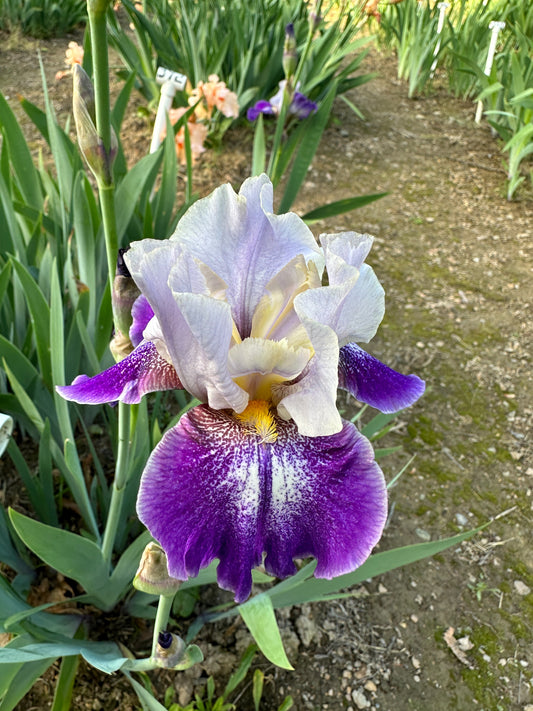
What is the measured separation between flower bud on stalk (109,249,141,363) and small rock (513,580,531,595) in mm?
1416

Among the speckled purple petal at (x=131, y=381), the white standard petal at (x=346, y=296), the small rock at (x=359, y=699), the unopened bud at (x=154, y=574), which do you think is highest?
the white standard petal at (x=346, y=296)

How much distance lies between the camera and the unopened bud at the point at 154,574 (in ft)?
2.15

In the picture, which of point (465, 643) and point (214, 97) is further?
point (214, 97)

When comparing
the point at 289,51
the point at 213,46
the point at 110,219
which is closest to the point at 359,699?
the point at 110,219

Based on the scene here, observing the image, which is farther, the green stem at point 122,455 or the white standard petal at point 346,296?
the green stem at point 122,455

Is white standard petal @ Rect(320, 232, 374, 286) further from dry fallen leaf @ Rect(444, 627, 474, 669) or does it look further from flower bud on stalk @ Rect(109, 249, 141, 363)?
dry fallen leaf @ Rect(444, 627, 474, 669)

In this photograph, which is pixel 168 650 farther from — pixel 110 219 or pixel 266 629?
pixel 110 219

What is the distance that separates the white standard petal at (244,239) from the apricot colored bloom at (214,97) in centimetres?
247

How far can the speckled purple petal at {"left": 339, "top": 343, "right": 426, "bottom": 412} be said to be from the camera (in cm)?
71

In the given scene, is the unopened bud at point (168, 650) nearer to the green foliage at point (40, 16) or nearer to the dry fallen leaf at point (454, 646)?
the dry fallen leaf at point (454, 646)

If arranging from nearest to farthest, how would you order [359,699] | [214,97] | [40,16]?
1. [359,699]
2. [214,97]
3. [40,16]

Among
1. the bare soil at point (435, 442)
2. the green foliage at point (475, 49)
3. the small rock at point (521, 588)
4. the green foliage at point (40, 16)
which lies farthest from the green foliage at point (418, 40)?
the small rock at point (521, 588)

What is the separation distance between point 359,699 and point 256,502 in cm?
98

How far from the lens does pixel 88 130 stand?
61 cm
